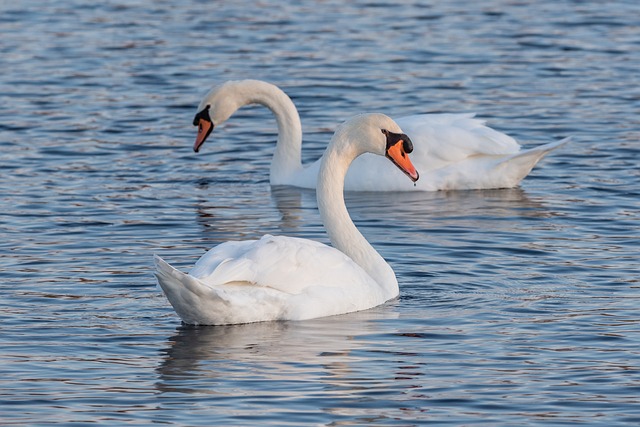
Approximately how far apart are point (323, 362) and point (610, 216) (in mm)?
5136

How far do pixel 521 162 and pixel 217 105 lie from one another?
10.6 feet

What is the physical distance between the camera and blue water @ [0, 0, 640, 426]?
839cm

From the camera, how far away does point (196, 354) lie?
360 inches

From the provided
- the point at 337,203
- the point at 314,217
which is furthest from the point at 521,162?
the point at 337,203

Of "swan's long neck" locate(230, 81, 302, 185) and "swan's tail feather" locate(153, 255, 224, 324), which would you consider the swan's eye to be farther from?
"swan's long neck" locate(230, 81, 302, 185)

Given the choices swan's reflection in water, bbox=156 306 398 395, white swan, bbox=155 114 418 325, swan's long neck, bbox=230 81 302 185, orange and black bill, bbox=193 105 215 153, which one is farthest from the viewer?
orange and black bill, bbox=193 105 215 153

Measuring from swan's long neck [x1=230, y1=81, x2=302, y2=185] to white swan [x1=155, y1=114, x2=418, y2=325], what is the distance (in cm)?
478

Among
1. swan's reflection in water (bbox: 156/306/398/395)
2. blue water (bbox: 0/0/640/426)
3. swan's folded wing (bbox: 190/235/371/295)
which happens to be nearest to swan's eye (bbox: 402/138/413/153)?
blue water (bbox: 0/0/640/426)

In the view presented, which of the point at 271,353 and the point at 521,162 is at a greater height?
the point at 271,353

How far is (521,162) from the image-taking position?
1489 centimetres

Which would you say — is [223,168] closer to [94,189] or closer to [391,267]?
[94,189]

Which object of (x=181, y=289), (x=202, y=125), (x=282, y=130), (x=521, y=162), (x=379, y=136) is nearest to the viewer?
(x=181, y=289)

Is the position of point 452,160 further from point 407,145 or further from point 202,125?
point 407,145

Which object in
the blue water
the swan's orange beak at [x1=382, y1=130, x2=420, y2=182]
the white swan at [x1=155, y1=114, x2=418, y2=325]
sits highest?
the swan's orange beak at [x1=382, y1=130, x2=420, y2=182]
